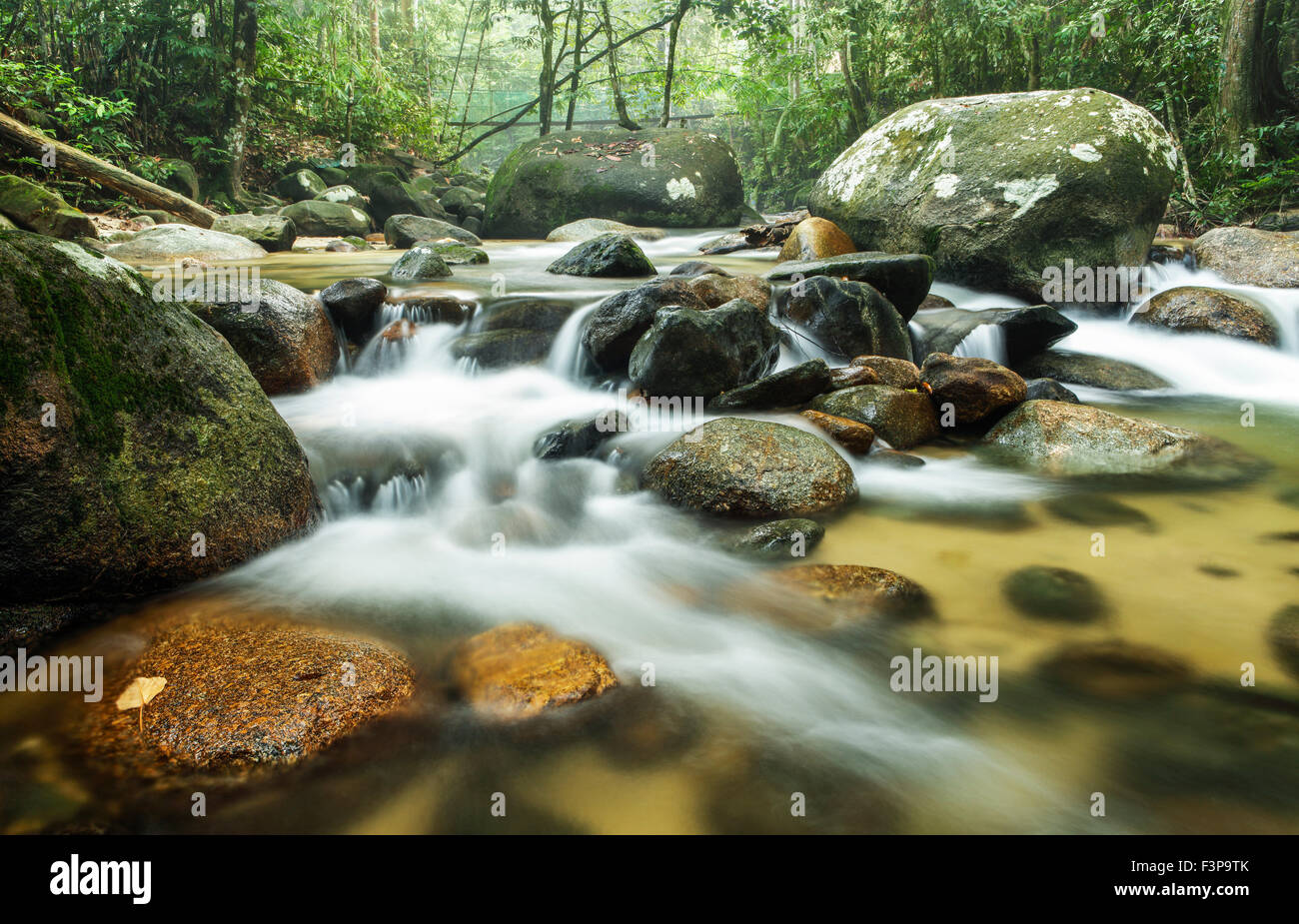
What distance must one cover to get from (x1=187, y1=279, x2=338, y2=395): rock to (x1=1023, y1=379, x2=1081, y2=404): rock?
17.3ft

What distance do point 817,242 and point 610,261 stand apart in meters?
2.42

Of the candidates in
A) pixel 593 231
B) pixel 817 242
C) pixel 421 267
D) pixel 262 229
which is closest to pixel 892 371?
pixel 817 242

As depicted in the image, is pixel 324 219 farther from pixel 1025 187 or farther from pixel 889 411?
pixel 889 411

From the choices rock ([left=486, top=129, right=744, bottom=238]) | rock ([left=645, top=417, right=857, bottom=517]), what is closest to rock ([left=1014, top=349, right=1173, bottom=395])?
rock ([left=645, top=417, right=857, bottom=517])

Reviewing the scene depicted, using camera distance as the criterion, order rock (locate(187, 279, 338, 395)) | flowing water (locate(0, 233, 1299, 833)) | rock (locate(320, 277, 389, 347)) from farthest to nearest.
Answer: rock (locate(320, 277, 389, 347)), rock (locate(187, 279, 338, 395)), flowing water (locate(0, 233, 1299, 833))

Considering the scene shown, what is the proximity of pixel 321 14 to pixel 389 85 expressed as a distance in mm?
2172

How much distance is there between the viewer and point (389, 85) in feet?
61.4

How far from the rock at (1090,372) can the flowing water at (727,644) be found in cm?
93

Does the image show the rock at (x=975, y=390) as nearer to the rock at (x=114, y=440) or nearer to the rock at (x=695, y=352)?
the rock at (x=695, y=352)

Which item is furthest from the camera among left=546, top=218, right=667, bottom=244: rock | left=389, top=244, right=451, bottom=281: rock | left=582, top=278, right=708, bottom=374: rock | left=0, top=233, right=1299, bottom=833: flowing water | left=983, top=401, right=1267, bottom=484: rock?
left=546, top=218, right=667, bottom=244: rock

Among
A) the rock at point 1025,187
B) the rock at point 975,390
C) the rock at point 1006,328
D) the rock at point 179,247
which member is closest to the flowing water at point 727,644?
the rock at point 975,390

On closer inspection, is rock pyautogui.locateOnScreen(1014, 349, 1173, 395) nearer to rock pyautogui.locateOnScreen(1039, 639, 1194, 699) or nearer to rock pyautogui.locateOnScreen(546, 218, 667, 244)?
rock pyautogui.locateOnScreen(1039, 639, 1194, 699)

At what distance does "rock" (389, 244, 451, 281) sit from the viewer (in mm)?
7910
